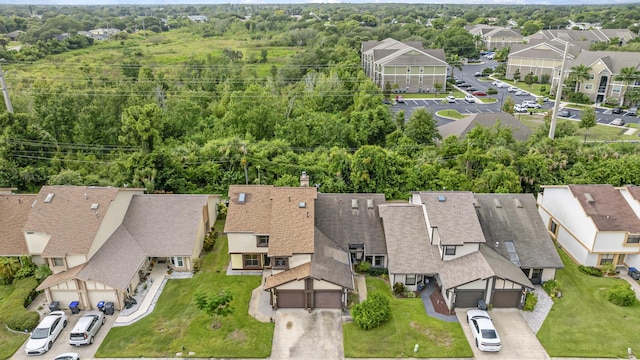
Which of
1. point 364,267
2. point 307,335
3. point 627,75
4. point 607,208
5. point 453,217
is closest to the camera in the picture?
point 307,335

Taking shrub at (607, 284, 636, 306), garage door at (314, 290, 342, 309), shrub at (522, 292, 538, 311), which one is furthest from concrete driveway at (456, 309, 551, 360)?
garage door at (314, 290, 342, 309)

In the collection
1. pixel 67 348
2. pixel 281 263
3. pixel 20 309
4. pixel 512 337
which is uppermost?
pixel 281 263

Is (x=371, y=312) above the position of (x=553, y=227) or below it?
above

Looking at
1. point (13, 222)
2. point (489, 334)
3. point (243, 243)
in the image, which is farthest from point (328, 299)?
point (13, 222)

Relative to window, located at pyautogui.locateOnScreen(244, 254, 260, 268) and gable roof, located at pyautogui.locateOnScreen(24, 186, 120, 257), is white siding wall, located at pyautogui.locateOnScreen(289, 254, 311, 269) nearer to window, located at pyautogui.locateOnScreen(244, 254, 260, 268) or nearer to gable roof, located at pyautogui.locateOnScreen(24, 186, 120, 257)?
window, located at pyautogui.locateOnScreen(244, 254, 260, 268)

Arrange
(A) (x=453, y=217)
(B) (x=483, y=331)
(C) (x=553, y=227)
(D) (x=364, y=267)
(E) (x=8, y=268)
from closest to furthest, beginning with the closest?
(B) (x=483, y=331), (A) (x=453, y=217), (E) (x=8, y=268), (D) (x=364, y=267), (C) (x=553, y=227)

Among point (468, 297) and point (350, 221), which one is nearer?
point (468, 297)

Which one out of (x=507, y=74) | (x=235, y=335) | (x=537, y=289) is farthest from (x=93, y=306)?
(x=507, y=74)

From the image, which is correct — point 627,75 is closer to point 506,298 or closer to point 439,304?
point 506,298
